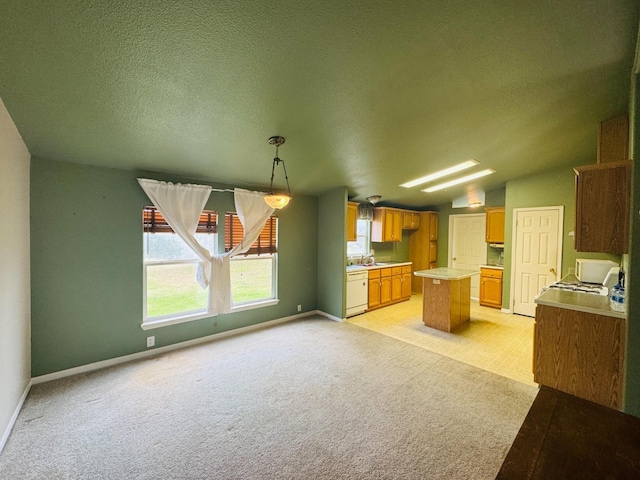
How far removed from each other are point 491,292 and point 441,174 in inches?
120

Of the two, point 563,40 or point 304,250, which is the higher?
point 563,40

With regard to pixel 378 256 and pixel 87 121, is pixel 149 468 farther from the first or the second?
pixel 378 256

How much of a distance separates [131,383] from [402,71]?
381cm

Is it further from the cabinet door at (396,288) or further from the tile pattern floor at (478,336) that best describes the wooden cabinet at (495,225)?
the cabinet door at (396,288)

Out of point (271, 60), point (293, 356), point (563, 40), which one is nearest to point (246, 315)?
point (293, 356)

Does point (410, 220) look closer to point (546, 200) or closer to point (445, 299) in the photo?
point (546, 200)

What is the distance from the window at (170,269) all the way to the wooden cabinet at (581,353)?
4061 mm

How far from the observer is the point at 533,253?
509 cm

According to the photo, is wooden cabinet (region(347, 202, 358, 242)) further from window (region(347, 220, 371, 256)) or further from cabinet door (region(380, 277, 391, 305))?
cabinet door (region(380, 277, 391, 305))

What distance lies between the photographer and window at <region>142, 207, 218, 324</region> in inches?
137

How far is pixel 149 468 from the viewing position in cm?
179

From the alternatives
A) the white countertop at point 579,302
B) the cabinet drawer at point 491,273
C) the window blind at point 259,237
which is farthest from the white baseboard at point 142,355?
the cabinet drawer at point 491,273

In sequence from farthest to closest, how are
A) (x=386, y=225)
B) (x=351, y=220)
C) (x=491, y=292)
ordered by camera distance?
(x=386, y=225)
(x=491, y=292)
(x=351, y=220)

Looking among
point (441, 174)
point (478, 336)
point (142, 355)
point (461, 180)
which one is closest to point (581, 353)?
point (478, 336)
